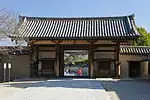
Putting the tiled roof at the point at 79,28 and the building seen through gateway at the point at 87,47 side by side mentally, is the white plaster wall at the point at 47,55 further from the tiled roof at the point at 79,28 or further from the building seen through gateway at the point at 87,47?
the tiled roof at the point at 79,28

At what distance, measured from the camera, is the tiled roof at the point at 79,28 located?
1078 inches

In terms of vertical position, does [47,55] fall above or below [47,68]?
above

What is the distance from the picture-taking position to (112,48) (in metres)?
28.3

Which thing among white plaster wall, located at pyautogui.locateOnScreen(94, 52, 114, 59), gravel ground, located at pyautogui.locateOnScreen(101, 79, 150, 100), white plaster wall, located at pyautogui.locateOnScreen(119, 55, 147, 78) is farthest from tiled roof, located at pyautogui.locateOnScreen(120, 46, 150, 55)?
gravel ground, located at pyautogui.locateOnScreen(101, 79, 150, 100)

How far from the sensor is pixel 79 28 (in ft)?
98.3

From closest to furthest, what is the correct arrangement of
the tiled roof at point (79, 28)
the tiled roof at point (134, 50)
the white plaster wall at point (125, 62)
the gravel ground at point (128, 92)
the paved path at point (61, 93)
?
the paved path at point (61, 93), the gravel ground at point (128, 92), the tiled roof at point (79, 28), the white plaster wall at point (125, 62), the tiled roof at point (134, 50)

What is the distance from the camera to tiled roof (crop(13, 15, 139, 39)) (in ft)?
89.9

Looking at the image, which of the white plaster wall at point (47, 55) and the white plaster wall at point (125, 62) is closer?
the white plaster wall at point (47, 55)

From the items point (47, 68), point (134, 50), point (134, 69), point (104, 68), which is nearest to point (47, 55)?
point (47, 68)

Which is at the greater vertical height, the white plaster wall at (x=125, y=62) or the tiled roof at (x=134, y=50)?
the tiled roof at (x=134, y=50)

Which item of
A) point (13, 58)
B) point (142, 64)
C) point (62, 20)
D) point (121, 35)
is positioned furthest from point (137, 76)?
point (13, 58)

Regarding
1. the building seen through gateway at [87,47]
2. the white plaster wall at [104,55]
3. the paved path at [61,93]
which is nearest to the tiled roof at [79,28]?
the building seen through gateway at [87,47]

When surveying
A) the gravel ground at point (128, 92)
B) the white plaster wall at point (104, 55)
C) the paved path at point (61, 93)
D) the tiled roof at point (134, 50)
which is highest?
the tiled roof at point (134, 50)

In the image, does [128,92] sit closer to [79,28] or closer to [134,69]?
[134,69]
